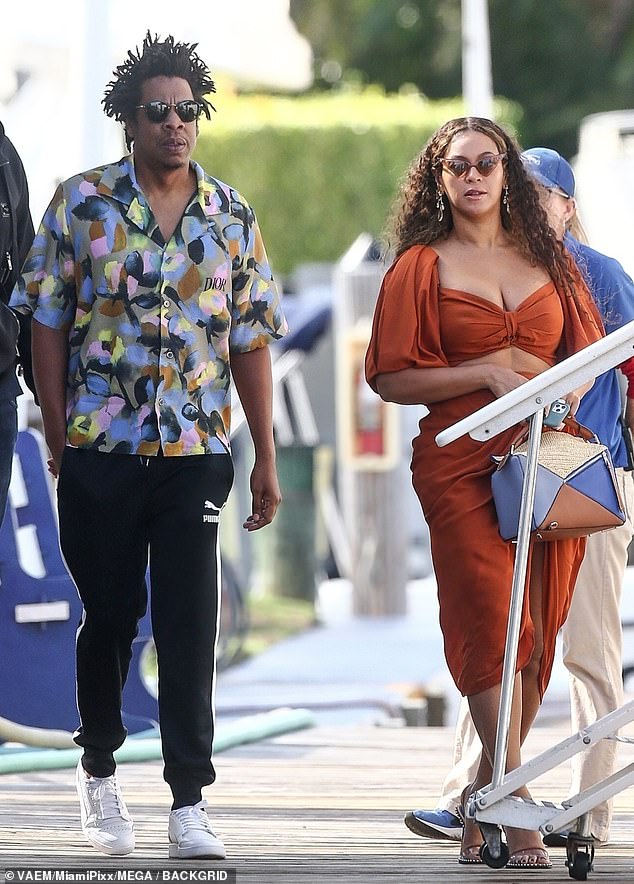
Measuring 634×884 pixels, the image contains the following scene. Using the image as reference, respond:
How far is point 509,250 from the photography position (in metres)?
4.23

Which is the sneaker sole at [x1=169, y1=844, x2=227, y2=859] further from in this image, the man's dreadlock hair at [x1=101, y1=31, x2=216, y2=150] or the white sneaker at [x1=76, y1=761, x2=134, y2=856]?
the man's dreadlock hair at [x1=101, y1=31, x2=216, y2=150]

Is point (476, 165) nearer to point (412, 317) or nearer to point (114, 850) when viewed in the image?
point (412, 317)

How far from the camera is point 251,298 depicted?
421cm

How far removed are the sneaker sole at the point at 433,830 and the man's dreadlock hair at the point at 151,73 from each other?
6.03ft

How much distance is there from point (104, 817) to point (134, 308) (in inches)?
48.4

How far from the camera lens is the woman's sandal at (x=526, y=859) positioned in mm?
3986

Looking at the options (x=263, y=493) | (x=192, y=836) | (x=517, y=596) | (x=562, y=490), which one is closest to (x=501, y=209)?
(x=562, y=490)

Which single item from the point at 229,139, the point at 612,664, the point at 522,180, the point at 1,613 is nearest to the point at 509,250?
the point at 522,180

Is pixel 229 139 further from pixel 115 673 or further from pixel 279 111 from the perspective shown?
pixel 115 673

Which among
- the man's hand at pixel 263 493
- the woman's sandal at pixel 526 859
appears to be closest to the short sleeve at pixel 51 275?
the man's hand at pixel 263 493

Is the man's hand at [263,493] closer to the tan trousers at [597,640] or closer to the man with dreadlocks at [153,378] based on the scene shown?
the man with dreadlocks at [153,378]

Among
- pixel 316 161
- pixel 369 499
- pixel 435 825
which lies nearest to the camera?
pixel 435 825

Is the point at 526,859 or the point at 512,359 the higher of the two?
the point at 512,359

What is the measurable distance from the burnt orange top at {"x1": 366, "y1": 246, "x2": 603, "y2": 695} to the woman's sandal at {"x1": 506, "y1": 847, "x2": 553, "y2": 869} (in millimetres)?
377
